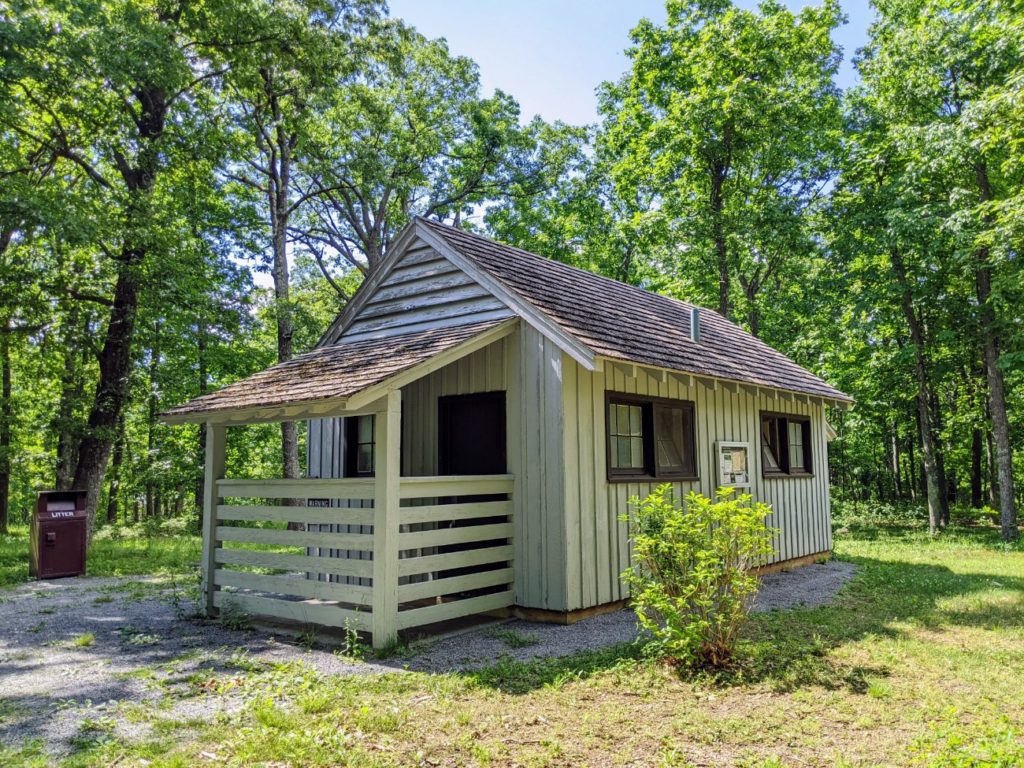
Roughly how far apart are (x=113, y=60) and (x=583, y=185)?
16.3 metres

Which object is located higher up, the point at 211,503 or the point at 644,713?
the point at 211,503

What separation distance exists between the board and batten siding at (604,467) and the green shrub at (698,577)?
4.15 ft

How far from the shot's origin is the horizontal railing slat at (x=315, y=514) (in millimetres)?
6453

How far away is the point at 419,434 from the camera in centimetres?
889

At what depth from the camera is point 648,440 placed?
8727mm

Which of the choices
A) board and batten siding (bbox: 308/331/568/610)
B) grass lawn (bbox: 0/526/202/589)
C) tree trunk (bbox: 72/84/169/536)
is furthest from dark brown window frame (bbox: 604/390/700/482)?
tree trunk (bbox: 72/84/169/536)

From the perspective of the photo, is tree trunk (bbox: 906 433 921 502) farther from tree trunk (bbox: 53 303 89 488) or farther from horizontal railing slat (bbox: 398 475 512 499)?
tree trunk (bbox: 53 303 89 488)

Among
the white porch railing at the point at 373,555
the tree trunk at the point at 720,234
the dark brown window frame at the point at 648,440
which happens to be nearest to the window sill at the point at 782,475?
the dark brown window frame at the point at 648,440

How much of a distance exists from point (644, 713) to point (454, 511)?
9.57 feet

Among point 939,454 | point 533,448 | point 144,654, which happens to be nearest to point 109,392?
point 144,654

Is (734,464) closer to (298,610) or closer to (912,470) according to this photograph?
(298,610)

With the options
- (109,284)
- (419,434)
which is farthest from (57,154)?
(419,434)

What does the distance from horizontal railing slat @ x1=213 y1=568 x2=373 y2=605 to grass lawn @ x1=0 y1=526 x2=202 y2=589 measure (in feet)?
15.9

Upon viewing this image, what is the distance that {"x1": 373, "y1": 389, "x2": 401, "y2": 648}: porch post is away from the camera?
6219 millimetres
